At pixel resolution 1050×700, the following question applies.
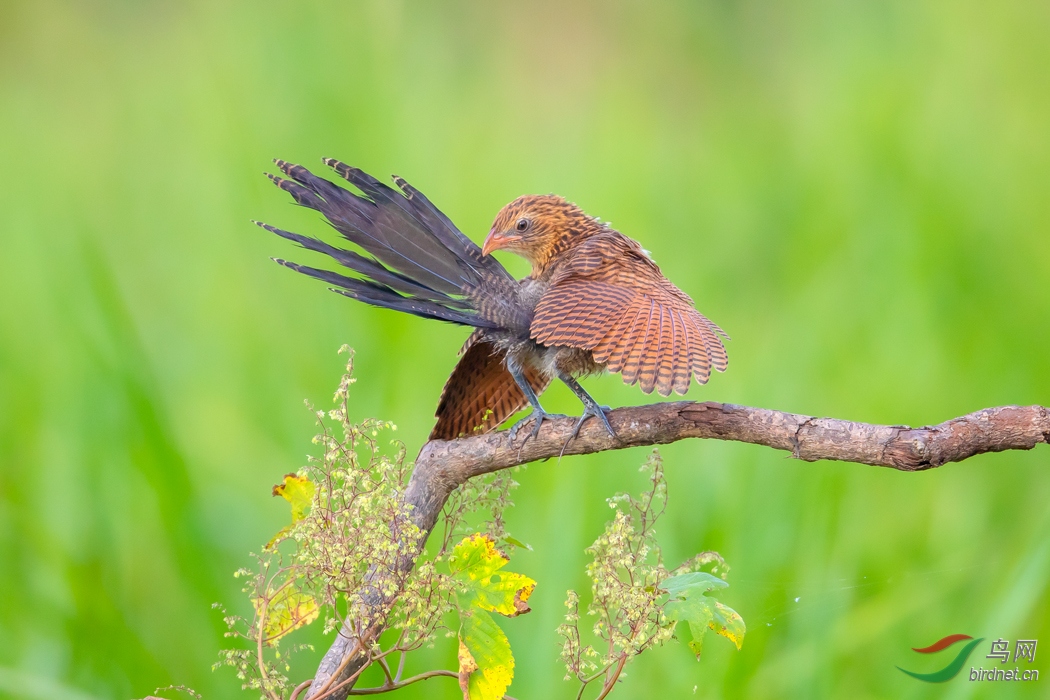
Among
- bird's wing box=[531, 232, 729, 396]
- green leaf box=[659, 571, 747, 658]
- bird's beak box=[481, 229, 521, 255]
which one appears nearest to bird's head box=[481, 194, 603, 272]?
bird's beak box=[481, 229, 521, 255]

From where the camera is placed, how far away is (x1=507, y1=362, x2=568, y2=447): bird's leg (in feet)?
3.44

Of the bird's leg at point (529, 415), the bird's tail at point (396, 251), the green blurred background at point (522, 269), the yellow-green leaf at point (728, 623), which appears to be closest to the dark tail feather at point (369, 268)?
the bird's tail at point (396, 251)

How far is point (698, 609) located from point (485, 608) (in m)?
0.22

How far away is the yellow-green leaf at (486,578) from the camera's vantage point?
919 millimetres

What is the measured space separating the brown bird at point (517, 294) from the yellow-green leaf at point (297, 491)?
231mm

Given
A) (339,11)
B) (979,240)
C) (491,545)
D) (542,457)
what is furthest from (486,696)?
(339,11)

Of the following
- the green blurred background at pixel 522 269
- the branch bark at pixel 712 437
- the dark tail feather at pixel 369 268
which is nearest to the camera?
the branch bark at pixel 712 437

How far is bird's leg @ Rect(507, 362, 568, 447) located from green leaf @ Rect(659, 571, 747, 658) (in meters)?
0.23

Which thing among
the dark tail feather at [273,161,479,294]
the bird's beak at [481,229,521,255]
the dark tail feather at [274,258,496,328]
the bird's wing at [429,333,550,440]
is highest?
the bird's beak at [481,229,521,255]

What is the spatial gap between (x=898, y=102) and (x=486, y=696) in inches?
76.8

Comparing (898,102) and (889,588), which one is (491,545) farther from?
(898,102)

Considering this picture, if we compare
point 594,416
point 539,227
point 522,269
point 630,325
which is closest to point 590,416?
point 594,416

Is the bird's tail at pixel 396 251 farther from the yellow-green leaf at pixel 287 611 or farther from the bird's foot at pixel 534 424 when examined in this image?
the yellow-green leaf at pixel 287 611

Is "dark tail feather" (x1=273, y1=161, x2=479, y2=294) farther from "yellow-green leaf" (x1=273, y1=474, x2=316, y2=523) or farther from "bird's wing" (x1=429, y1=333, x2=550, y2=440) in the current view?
"yellow-green leaf" (x1=273, y1=474, x2=316, y2=523)
